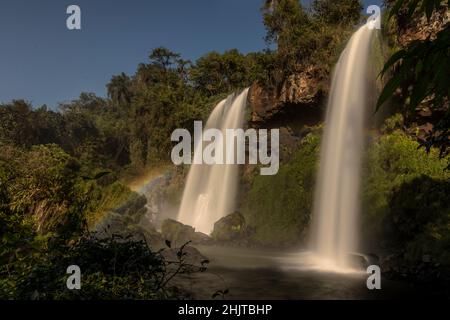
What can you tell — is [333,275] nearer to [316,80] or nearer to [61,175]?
[61,175]

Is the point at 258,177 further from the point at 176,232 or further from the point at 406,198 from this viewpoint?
the point at 406,198

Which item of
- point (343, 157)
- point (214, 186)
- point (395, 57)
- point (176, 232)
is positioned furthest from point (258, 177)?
point (395, 57)

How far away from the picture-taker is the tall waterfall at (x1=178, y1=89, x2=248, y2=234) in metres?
26.4

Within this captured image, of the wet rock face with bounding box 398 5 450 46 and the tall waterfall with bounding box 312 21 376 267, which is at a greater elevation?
the wet rock face with bounding box 398 5 450 46

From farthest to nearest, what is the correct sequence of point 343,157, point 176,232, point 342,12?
point 342,12 < point 176,232 < point 343,157

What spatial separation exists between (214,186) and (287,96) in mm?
A: 8199

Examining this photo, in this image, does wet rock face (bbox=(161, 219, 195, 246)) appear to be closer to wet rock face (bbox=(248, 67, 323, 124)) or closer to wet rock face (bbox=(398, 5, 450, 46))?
wet rock face (bbox=(248, 67, 323, 124))

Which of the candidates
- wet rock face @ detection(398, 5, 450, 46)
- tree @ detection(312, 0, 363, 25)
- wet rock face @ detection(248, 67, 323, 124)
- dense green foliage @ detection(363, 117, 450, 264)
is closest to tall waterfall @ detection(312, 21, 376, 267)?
dense green foliage @ detection(363, 117, 450, 264)

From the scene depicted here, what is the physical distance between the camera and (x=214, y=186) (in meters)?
27.8

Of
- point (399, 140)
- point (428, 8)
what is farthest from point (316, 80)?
point (428, 8)

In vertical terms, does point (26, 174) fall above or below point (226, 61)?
below

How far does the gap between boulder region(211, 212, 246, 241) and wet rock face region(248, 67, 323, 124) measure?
7685 millimetres

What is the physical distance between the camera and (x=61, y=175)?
644 cm
